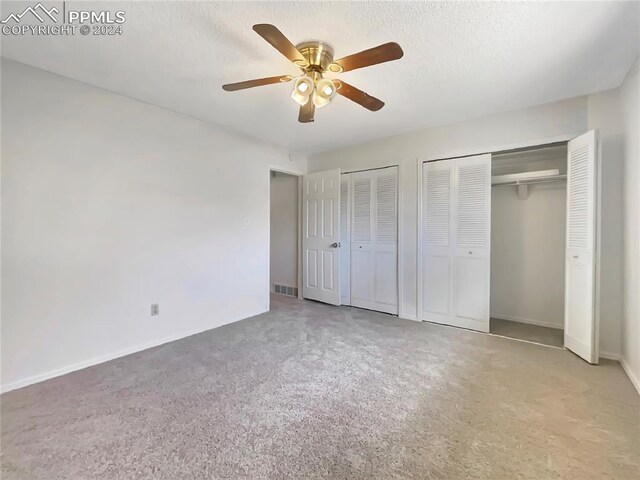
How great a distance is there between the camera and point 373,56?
1660 mm

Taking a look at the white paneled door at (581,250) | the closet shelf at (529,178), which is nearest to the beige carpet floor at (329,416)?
the white paneled door at (581,250)

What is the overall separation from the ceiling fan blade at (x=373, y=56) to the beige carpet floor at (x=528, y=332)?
10.2 feet

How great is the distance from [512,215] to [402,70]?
258cm

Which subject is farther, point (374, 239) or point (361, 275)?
point (361, 275)

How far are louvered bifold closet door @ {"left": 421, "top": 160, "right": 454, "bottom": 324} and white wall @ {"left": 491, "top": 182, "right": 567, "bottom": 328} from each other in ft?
2.77

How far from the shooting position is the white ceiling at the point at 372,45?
5.45 ft

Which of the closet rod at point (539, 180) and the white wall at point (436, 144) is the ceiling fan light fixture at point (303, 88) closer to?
the white wall at point (436, 144)

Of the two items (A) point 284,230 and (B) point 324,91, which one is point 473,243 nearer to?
(B) point 324,91

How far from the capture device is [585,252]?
101 inches

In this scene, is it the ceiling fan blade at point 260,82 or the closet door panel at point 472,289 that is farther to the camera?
the closet door panel at point 472,289

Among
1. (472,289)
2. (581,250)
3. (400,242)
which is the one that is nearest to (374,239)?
(400,242)

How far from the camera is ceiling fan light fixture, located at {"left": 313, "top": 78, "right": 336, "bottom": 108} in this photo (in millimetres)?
1956

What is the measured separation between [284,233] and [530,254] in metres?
3.70

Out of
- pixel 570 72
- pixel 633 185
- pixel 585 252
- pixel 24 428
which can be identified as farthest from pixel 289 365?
pixel 570 72
